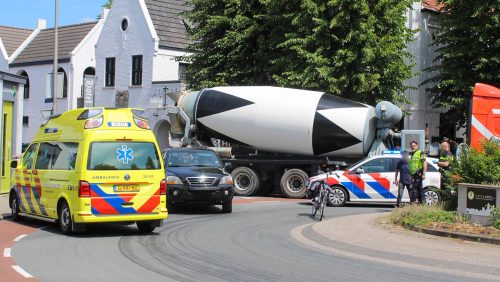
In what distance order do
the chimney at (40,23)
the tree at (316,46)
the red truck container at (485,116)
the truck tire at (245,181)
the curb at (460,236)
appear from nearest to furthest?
the curb at (460,236)
the red truck container at (485,116)
the truck tire at (245,181)
the tree at (316,46)
the chimney at (40,23)

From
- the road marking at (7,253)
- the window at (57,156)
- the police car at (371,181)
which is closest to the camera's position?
the road marking at (7,253)

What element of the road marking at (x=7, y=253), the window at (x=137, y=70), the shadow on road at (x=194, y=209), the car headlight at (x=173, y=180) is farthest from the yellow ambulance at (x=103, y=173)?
the window at (x=137, y=70)

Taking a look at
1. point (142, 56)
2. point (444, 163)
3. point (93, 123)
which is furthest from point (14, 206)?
point (142, 56)

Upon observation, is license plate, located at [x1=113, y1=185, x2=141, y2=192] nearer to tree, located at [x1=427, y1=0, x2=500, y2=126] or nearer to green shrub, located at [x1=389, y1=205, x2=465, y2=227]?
green shrub, located at [x1=389, y1=205, x2=465, y2=227]

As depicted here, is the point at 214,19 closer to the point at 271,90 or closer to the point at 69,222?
the point at 271,90

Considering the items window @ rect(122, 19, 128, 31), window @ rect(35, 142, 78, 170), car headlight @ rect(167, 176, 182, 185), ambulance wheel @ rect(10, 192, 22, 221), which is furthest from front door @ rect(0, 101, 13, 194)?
window @ rect(122, 19, 128, 31)

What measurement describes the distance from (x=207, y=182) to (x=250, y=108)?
6841 millimetres

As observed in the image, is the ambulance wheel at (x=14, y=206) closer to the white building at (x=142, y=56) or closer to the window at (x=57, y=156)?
the window at (x=57, y=156)

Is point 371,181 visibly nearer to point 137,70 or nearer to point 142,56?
point 142,56

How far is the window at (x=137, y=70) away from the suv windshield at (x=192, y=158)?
21548 millimetres

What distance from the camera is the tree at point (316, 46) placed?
26578 millimetres

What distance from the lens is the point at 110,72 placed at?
41531 mm

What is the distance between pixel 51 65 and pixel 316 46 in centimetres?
2316

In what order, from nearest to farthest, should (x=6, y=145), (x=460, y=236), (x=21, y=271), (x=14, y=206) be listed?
(x=21, y=271)
(x=460, y=236)
(x=14, y=206)
(x=6, y=145)
